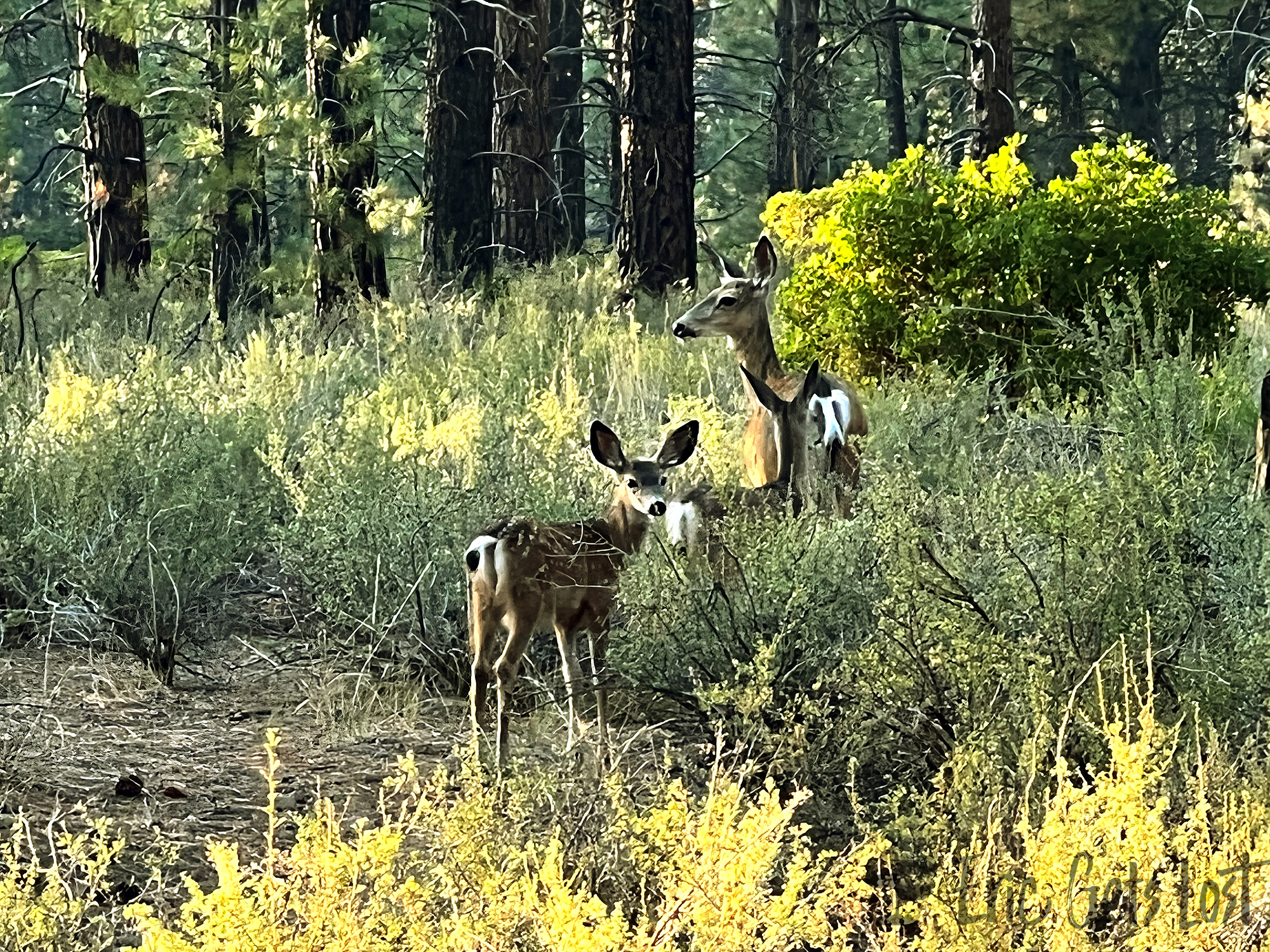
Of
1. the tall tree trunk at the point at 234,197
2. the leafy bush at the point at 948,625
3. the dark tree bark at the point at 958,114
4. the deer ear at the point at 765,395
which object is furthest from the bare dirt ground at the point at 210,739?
the dark tree bark at the point at 958,114

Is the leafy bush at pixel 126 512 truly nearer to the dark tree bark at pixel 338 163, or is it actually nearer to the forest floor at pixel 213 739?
the forest floor at pixel 213 739

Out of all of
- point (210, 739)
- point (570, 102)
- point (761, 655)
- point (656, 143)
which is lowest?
point (210, 739)

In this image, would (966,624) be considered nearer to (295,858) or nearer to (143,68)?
(295,858)

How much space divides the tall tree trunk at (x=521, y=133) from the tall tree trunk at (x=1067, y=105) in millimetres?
14449

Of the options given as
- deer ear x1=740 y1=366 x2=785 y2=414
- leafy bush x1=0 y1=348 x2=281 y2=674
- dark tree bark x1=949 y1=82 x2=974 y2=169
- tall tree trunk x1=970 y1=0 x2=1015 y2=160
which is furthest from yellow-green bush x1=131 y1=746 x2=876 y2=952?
dark tree bark x1=949 y1=82 x2=974 y2=169

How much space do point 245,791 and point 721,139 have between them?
4038cm

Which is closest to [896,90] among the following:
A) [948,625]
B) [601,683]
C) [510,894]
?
[601,683]

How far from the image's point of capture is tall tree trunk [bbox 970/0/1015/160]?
1802 cm

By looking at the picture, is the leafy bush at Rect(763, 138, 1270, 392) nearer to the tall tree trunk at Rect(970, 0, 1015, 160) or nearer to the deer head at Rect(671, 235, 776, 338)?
Answer: the deer head at Rect(671, 235, 776, 338)

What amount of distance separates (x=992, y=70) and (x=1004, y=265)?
7.89 metres

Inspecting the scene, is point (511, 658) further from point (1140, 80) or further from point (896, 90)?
point (1140, 80)

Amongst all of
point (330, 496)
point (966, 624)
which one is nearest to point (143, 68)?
point (330, 496)

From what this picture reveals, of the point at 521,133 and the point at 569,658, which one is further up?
the point at 521,133

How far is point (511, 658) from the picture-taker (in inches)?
205
